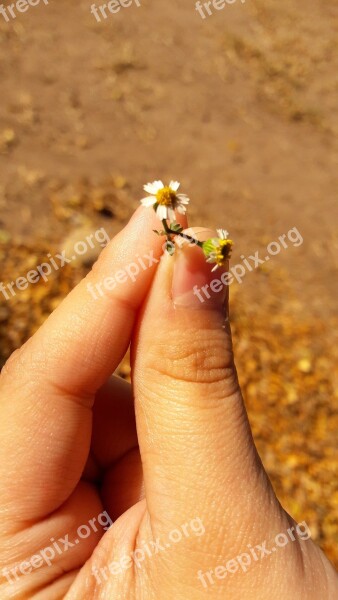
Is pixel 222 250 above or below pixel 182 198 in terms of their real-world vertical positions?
below

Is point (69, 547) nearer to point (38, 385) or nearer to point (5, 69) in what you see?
point (38, 385)

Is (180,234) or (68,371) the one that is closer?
(180,234)

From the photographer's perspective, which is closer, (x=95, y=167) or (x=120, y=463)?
(x=120, y=463)

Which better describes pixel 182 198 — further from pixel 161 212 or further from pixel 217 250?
pixel 217 250

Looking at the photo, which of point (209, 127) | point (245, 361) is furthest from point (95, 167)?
point (245, 361)

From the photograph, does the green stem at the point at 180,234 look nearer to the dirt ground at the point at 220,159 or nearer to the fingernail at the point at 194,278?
the fingernail at the point at 194,278

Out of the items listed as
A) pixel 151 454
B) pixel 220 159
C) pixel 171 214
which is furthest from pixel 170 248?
pixel 220 159
